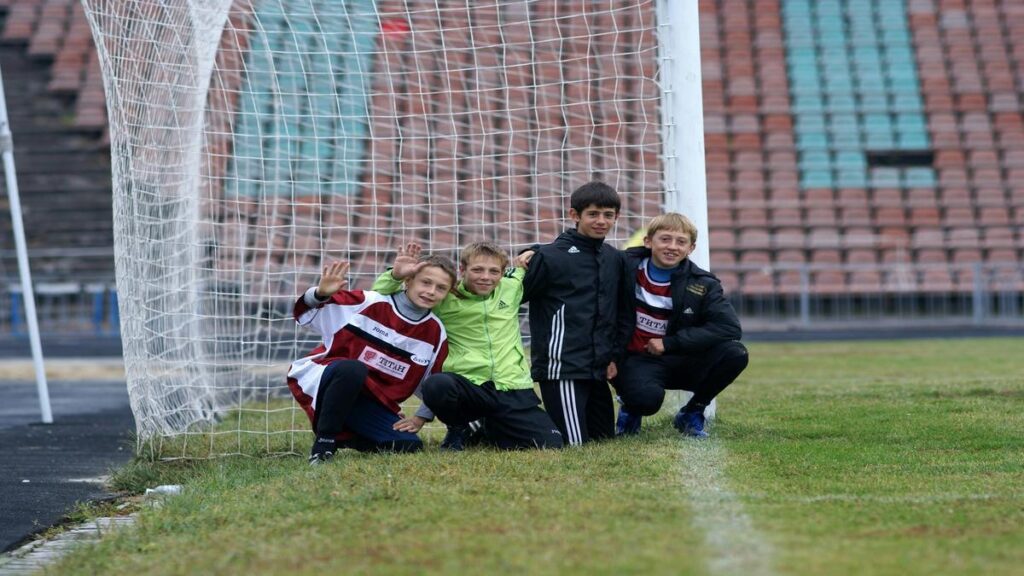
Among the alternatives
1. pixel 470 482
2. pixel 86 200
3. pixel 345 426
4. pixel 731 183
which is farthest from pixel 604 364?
pixel 86 200

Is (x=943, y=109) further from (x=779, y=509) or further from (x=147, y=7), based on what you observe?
(x=779, y=509)

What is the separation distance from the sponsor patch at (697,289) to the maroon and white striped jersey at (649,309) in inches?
4.5

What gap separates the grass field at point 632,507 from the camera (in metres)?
3.96

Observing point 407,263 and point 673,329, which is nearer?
point 407,263

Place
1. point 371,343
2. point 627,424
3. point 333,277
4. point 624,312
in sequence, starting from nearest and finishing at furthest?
point 333,277, point 371,343, point 624,312, point 627,424

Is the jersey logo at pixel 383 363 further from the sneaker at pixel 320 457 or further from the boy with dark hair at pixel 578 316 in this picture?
the boy with dark hair at pixel 578 316

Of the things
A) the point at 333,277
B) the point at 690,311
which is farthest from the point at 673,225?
the point at 333,277

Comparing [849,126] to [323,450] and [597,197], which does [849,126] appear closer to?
[597,197]

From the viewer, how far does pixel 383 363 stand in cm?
698

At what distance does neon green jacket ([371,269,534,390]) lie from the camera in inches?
278

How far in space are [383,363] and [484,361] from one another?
54 centimetres

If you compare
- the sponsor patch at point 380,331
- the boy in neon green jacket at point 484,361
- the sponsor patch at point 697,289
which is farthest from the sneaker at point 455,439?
the sponsor patch at point 697,289

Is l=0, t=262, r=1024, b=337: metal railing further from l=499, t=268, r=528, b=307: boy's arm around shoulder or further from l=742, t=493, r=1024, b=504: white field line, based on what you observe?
l=742, t=493, r=1024, b=504: white field line

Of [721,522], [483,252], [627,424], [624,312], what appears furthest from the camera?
[627,424]
